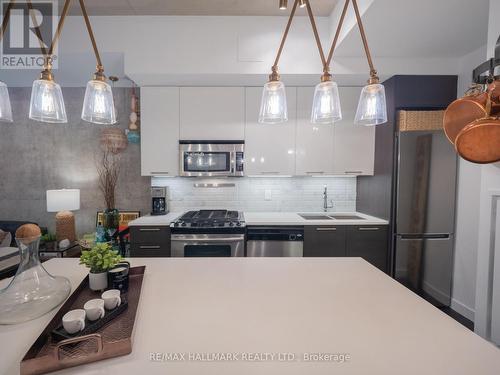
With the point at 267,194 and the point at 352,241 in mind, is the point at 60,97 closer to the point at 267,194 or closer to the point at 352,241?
the point at 267,194

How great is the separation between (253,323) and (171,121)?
8.08ft

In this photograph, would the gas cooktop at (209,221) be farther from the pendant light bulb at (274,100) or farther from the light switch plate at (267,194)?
the pendant light bulb at (274,100)

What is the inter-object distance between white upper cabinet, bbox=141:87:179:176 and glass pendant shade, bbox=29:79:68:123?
177 centimetres

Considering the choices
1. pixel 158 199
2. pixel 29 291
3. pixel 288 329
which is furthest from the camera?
pixel 158 199

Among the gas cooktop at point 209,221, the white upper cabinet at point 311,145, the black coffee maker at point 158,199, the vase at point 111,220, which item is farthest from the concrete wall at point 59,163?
the white upper cabinet at point 311,145

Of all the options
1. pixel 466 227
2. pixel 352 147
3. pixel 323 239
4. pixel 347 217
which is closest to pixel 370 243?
pixel 347 217

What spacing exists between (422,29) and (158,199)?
315 cm

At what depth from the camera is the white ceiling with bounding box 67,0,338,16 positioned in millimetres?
2072

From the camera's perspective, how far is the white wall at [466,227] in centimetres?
227

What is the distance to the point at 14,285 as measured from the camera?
85 centimetres

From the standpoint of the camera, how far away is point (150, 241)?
2.39m

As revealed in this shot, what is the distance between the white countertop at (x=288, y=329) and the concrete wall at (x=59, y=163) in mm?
2221

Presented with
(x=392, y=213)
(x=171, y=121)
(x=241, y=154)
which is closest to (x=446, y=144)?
(x=392, y=213)

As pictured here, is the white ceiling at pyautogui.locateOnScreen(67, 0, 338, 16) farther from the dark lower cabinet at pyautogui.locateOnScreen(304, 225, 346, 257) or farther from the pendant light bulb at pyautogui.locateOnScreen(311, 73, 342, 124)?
the dark lower cabinet at pyautogui.locateOnScreen(304, 225, 346, 257)
